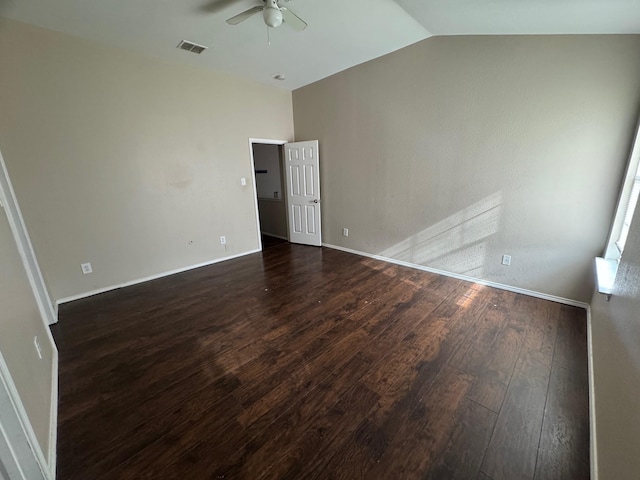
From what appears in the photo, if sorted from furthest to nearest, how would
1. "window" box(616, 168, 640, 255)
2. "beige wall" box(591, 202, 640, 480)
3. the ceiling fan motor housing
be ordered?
"window" box(616, 168, 640, 255) < the ceiling fan motor housing < "beige wall" box(591, 202, 640, 480)

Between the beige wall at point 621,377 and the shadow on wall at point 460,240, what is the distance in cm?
159

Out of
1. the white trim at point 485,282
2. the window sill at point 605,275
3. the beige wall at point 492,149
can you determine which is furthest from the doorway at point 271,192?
the window sill at point 605,275

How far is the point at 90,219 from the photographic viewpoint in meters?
3.18

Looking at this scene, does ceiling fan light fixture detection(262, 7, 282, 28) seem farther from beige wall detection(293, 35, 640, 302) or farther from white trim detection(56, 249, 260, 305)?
white trim detection(56, 249, 260, 305)

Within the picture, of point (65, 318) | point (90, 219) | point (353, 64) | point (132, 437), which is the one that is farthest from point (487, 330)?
point (90, 219)

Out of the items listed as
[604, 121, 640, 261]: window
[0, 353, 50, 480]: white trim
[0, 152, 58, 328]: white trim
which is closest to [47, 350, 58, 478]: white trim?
[0, 353, 50, 480]: white trim

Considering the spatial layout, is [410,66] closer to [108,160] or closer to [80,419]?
[108,160]

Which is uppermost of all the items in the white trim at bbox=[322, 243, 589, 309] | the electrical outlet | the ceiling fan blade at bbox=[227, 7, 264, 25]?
the ceiling fan blade at bbox=[227, 7, 264, 25]

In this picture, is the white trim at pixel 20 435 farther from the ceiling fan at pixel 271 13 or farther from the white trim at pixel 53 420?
the ceiling fan at pixel 271 13

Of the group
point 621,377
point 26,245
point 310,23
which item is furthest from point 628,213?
point 26,245

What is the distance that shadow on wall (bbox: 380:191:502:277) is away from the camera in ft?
10.4

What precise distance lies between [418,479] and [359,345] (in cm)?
100

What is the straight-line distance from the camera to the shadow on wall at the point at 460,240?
318 cm

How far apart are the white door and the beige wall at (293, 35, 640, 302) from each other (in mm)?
560
